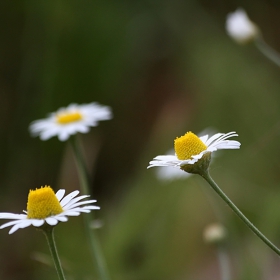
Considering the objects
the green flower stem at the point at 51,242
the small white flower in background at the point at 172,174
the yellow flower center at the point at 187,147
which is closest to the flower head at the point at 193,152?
the yellow flower center at the point at 187,147

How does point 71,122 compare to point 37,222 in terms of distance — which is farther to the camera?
point 71,122

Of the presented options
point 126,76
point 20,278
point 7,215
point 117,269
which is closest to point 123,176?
point 126,76

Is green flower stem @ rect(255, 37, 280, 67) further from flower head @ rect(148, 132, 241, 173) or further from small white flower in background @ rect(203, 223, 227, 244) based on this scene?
flower head @ rect(148, 132, 241, 173)

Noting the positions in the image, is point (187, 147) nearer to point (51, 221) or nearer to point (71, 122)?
point (51, 221)

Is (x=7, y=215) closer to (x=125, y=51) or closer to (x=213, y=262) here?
(x=213, y=262)

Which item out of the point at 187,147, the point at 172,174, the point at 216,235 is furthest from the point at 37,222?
the point at 172,174

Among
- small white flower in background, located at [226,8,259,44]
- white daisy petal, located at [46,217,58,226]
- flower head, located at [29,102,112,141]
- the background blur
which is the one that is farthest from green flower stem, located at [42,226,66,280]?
the background blur

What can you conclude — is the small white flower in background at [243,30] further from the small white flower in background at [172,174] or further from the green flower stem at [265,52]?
the small white flower in background at [172,174]
